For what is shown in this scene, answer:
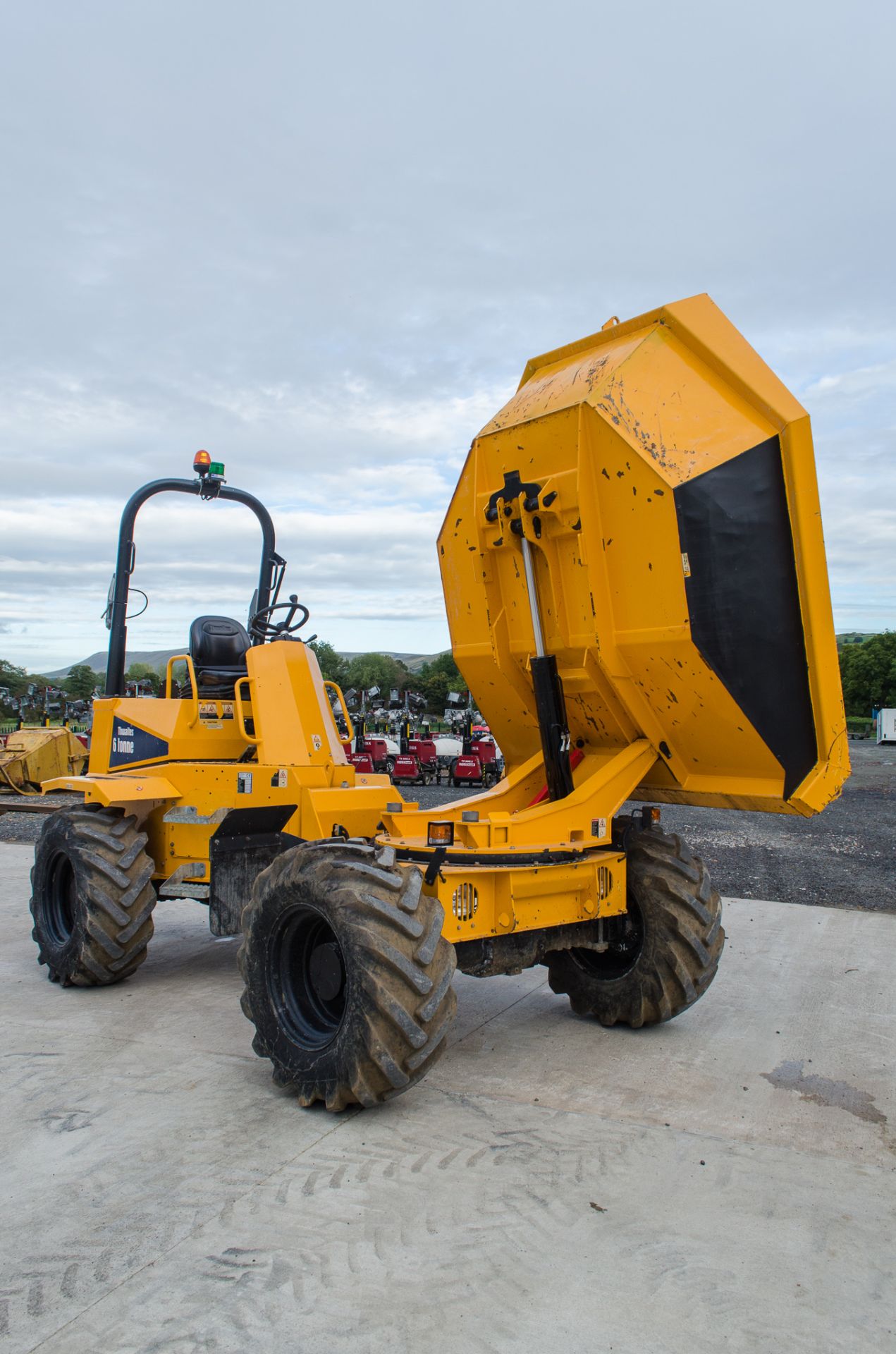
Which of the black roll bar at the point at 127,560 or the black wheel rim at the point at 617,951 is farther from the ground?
the black roll bar at the point at 127,560

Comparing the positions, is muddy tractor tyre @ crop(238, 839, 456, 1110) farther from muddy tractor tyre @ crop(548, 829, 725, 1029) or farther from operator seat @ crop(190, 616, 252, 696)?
operator seat @ crop(190, 616, 252, 696)

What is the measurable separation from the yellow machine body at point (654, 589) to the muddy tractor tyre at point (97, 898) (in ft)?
7.25

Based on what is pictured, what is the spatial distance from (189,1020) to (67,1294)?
284 centimetres

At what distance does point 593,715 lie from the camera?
5211 mm

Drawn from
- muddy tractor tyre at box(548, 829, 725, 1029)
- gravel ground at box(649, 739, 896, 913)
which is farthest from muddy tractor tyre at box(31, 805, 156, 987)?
gravel ground at box(649, 739, 896, 913)

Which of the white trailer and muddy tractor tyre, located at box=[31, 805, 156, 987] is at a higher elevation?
muddy tractor tyre, located at box=[31, 805, 156, 987]

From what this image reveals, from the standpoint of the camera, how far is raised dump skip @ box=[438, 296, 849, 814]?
4.49m

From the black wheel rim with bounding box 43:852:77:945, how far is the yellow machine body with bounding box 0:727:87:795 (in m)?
13.8

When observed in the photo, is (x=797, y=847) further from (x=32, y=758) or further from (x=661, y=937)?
(x=32, y=758)

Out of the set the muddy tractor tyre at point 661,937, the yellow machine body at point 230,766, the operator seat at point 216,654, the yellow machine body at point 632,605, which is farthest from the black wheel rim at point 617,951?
the operator seat at point 216,654

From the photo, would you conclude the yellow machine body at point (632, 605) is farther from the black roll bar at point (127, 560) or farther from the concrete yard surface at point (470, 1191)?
the black roll bar at point (127, 560)

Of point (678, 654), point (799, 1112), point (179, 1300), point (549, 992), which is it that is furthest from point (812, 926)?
point (179, 1300)

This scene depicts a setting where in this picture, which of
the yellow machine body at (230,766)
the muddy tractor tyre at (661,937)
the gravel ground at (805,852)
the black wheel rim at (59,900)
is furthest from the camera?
the gravel ground at (805,852)

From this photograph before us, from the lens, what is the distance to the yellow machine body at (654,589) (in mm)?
4492
